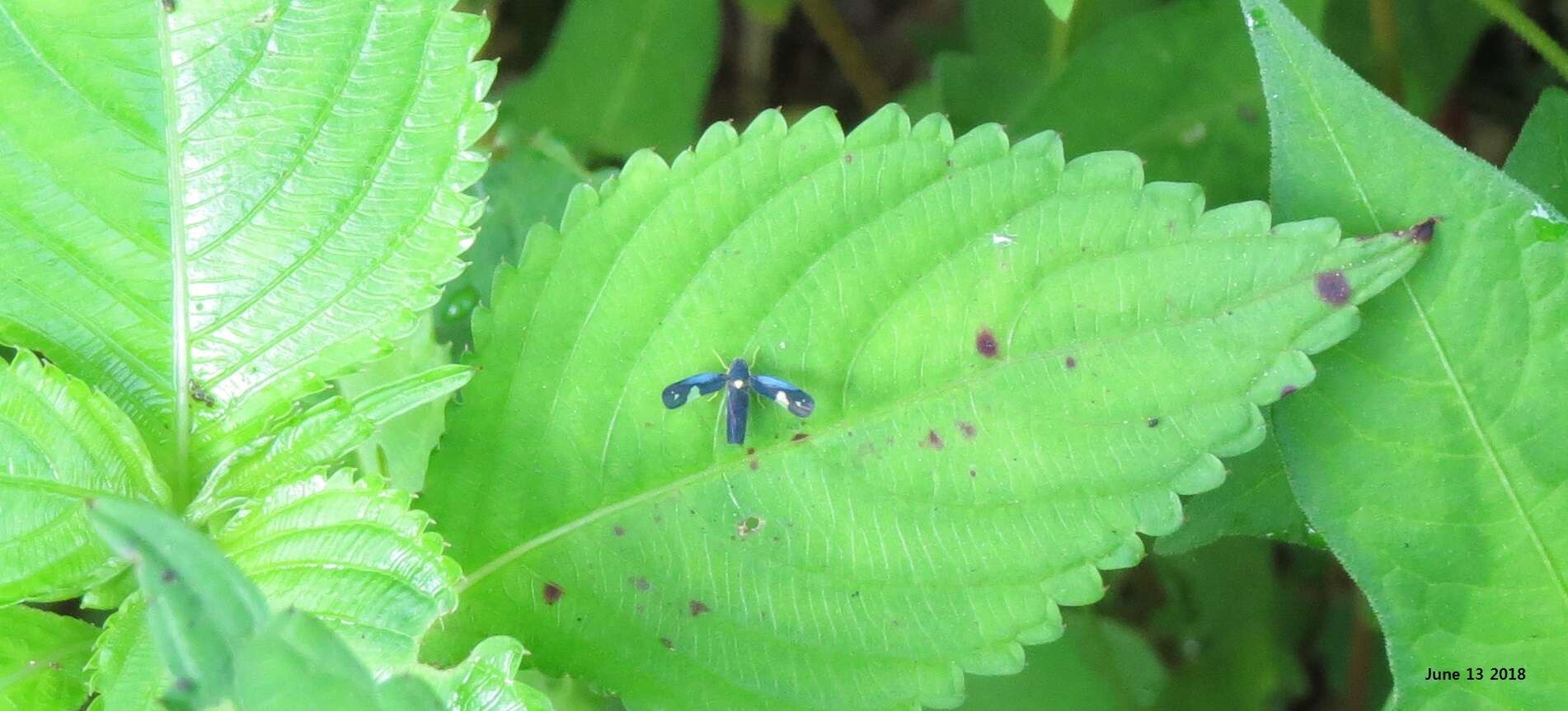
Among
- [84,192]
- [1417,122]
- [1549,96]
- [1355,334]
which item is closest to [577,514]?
[84,192]

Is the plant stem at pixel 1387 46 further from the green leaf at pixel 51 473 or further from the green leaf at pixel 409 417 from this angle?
the green leaf at pixel 51 473

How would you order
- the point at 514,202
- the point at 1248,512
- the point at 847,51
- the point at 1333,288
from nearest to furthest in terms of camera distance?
the point at 1333,288, the point at 1248,512, the point at 514,202, the point at 847,51

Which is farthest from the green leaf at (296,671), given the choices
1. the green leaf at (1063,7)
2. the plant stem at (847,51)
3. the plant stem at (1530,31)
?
the plant stem at (847,51)

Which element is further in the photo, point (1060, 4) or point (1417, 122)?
point (1060, 4)

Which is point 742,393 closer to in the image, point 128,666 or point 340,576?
point 340,576

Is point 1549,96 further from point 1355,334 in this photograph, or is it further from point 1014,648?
point 1014,648

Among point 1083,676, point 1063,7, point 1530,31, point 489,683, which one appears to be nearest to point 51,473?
point 489,683
